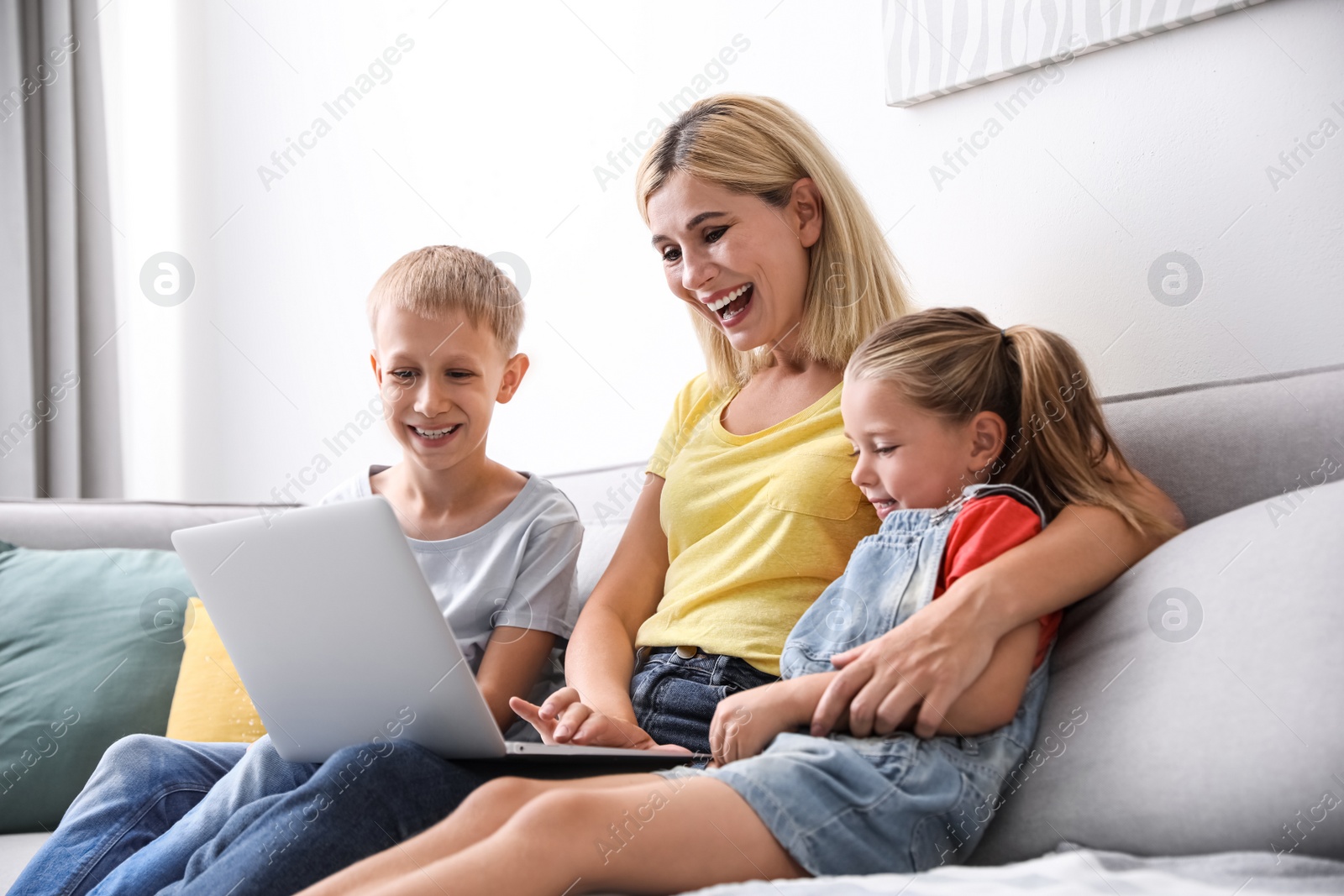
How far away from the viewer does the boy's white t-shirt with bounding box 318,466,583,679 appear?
1507 mm

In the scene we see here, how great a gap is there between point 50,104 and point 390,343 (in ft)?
7.86

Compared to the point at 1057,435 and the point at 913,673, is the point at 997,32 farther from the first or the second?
Answer: the point at 913,673

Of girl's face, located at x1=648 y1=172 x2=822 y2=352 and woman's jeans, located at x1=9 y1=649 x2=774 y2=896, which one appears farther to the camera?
girl's face, located at x1=648 y1=172 x2=822 y2=352

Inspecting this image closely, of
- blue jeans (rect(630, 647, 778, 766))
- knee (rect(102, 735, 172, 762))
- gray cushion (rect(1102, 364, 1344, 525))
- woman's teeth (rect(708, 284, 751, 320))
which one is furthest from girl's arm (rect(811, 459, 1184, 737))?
knee (rect(102, 735, 172, 762))

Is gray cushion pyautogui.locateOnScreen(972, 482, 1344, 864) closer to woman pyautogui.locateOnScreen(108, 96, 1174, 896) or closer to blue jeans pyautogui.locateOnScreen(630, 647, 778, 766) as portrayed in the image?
woman pyautogui.locateOnScreen(108, 96, 1174, 896)

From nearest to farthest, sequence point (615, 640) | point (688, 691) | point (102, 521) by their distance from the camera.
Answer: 1. point (688, 691)
2. point (615, 640)
3. point (102, 521)

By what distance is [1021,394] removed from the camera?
1.19 m

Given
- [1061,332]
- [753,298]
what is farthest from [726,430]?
[1061,332]

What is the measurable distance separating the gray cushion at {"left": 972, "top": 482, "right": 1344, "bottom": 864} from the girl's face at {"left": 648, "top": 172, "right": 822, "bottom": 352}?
0.61 m

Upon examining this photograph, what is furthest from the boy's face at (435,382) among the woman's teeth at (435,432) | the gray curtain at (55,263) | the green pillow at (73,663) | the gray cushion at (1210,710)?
the gray curtain at (55,263)

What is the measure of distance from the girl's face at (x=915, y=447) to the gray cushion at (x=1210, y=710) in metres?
0.21

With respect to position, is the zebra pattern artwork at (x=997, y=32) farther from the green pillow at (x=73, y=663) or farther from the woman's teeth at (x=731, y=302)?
the green pillow at (x=73, y=663)

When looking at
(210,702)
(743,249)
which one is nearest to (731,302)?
(743,249)

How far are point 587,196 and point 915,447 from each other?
126 centimetres
